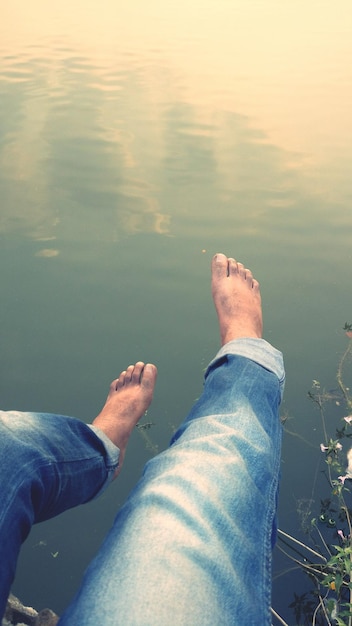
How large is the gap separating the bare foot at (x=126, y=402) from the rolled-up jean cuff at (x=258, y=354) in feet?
1.20

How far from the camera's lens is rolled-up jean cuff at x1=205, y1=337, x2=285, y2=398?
1.46 meters

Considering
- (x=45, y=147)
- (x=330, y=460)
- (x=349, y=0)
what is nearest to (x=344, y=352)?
(x=330, y=460)

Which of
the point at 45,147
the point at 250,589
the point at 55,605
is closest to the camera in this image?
the point at 250,589

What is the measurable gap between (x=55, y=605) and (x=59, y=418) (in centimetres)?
48

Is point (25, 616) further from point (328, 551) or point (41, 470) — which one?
point (328, 551)

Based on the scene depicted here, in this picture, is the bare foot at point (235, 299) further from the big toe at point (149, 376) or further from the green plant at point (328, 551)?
the green plant at point (328, 551)

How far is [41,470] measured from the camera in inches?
43.7

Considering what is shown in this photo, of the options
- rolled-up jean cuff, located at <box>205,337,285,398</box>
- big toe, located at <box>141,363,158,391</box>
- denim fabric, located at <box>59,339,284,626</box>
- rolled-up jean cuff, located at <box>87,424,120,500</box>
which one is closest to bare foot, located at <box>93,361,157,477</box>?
big toe, located at <box>141,363,158,391</box>

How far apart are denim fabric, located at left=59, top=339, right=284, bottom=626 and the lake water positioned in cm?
48

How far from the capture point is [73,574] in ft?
4.81

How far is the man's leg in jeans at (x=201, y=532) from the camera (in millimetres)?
821

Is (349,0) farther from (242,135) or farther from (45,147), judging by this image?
(45,147)

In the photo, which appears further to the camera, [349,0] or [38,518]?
[349,0]

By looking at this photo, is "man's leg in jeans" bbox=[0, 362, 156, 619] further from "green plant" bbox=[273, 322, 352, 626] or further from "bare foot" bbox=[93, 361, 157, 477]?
"green plant" bbox=[273, 322, 352, 626]
